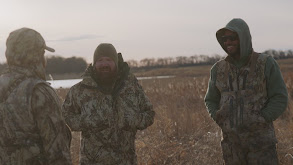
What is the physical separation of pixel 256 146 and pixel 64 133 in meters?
1.87

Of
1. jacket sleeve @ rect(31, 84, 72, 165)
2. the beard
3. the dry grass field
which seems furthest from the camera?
the dry grass field

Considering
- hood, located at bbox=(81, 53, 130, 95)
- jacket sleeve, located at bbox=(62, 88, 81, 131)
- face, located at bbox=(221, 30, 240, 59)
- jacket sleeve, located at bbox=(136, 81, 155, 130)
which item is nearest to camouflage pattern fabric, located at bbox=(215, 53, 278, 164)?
face, located at bbox=(221, 30, 240, 59)

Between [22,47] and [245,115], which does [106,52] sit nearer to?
[22,47]

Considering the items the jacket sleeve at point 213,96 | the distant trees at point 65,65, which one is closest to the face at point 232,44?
the jacket sleeve at point 213,96

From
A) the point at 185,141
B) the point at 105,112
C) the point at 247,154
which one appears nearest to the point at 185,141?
the point at 185,141

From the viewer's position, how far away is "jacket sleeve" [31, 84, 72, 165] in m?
2.60

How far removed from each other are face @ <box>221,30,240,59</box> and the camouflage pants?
0.91m

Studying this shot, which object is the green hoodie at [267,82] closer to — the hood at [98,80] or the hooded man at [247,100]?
the hooded man at [247,100]

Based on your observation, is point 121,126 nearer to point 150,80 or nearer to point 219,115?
point 219,115

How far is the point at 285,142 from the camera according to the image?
5.75 m

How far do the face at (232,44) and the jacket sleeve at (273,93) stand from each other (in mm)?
334

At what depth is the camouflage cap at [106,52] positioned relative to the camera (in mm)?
3326

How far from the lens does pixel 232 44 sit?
3.61m

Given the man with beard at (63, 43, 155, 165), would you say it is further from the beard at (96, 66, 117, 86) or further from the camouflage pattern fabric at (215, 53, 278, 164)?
the camouflage pattern fabric at (215, 53, 278, 164)
